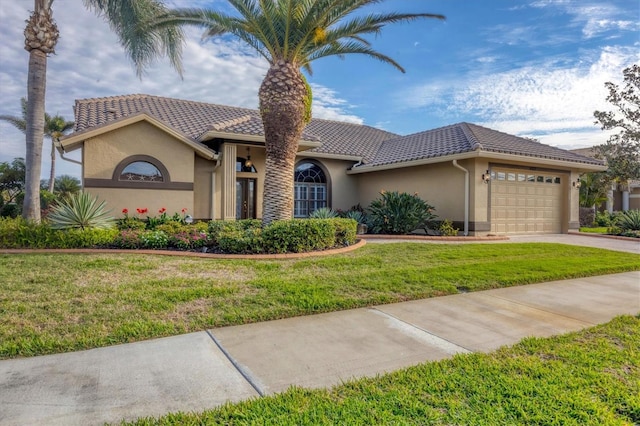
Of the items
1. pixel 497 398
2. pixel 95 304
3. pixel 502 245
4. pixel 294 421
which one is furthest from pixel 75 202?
pixel 502 245

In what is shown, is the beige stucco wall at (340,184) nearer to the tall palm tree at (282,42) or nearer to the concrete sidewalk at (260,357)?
the tall palm tree at (282,42)

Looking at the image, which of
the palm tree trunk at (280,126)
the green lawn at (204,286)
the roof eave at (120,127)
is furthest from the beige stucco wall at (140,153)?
the green lawn at (204,286)

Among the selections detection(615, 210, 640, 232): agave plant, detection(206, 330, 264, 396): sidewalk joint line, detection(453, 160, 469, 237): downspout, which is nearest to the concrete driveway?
detection(453, 160, 469, 237): downspout

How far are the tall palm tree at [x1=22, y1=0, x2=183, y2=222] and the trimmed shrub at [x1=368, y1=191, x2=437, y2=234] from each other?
10117 millimetres

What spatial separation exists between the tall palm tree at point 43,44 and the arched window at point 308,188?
7.68 metres

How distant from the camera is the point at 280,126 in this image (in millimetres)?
10969

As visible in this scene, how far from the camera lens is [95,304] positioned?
17.8ft

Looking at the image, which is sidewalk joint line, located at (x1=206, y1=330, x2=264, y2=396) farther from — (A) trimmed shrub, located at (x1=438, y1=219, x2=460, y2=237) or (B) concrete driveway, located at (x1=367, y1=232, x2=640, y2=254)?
(A) trimmed shrub, located at (x1=438, y1=219, x2=460, y2=237)

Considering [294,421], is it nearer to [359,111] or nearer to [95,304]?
[95,304]

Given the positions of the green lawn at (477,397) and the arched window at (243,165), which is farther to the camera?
the arched window at (243,165)

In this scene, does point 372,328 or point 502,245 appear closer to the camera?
point 372,328

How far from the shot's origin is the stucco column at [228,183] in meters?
14.4

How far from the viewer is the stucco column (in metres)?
14.4

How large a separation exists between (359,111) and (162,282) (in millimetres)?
17538
